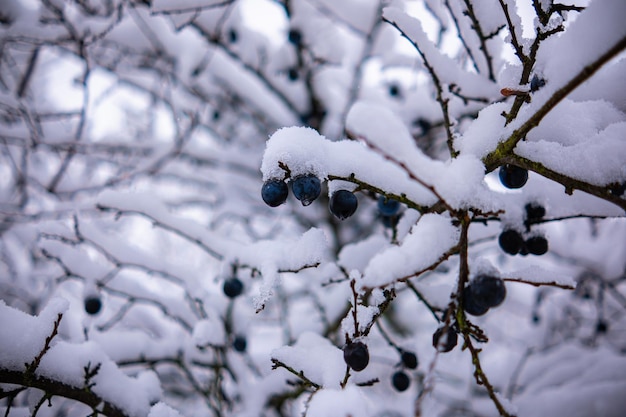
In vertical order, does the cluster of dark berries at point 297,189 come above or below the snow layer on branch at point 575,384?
below

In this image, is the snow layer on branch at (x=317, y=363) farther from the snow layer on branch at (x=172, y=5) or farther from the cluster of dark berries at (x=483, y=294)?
the snow layer on branch at (x=172, y=5)

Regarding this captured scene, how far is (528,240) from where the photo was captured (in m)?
1.35

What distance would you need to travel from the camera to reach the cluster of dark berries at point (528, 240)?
132 cm

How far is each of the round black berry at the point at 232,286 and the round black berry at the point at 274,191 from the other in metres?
0.96

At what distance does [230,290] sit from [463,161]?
136 centimetres

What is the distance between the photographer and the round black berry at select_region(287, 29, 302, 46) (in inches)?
119

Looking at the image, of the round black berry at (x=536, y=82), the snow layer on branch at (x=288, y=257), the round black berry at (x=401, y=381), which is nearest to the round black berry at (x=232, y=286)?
the snow layer on branch at (x=288, y=257)

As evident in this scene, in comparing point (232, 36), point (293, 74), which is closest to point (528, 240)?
point (293, 74)

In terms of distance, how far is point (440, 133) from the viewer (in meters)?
2.94

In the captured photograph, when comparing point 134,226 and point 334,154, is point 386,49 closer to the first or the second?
point 334,154

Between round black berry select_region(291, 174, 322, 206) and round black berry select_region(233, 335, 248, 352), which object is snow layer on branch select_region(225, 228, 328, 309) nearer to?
round black berry select_region(291, 174, 322, 206)

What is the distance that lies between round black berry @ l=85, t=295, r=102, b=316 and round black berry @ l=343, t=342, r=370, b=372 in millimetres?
1698

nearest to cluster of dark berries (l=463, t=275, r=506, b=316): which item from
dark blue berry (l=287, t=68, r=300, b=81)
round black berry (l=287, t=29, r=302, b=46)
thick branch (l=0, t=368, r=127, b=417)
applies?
thick branch (l=0, t=368, r=127, b=417)

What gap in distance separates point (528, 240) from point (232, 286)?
4.50ft
